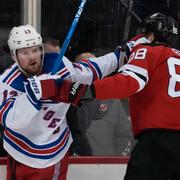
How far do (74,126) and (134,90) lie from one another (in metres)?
0.83

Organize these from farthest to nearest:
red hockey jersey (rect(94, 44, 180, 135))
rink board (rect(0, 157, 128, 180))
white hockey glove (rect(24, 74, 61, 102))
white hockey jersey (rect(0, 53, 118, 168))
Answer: rink board (rect(0, 157, 128, 180))
white hockey jersey (rect(0, 53, 118, 168))
red hockey jersey (rect(94, 44, 180, 135))
white hockey glove (rect(24, 74, 61, 102))

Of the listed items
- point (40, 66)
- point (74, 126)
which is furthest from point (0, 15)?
point (40, 66)

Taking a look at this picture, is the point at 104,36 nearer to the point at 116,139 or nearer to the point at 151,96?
the point at 116,139

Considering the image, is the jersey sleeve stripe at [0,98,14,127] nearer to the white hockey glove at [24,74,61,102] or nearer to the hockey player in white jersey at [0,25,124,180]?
the hockey player in white jersey at [0,25,124,180]

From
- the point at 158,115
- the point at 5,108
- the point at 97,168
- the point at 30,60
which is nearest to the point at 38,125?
the point at 5,108

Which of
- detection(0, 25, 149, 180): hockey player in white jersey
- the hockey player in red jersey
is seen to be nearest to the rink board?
detection(0, 25, 149, 180): hockey player in white jersey

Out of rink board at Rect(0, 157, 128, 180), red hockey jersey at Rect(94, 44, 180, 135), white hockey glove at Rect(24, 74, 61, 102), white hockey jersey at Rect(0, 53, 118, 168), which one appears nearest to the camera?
white hockey glove at Rect(24, 74, 61, 102)

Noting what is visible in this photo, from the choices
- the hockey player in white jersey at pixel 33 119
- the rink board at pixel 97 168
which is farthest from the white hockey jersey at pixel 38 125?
the rink board at pixel 97 168

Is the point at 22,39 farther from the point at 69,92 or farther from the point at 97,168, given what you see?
the point at 97,168

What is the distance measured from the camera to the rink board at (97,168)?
2961 millimetres

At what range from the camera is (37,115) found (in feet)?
7.70

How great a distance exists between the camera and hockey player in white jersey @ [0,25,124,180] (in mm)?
2348

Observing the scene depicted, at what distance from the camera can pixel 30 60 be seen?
2.35 m

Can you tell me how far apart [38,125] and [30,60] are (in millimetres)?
259
